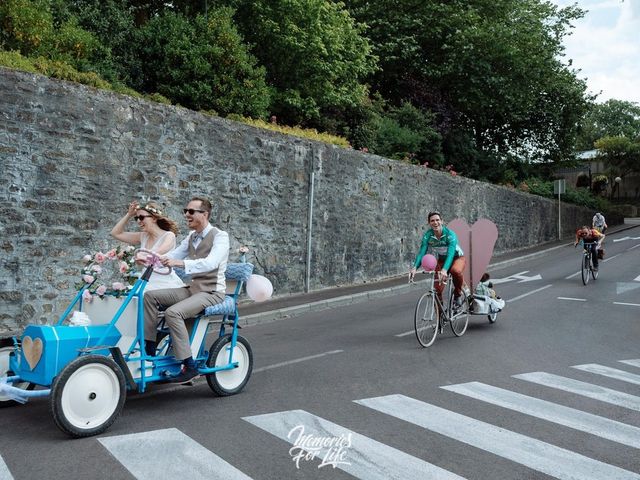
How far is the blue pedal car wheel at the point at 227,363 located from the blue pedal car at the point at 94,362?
0.4 inches

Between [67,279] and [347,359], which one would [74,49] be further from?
[347,359]

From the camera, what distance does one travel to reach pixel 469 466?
4102mm

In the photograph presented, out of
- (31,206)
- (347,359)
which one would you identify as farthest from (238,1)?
(347,359)

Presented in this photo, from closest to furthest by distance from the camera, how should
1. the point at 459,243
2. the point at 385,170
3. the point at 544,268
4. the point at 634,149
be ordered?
the point at 459,243 → the point at 385,170 → the point at 544,268 → the point at 634,149

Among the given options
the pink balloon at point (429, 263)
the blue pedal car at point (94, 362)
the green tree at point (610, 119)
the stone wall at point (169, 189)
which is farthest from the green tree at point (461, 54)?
the green tree at point (610, 119)

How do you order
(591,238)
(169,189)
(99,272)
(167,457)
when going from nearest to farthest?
(167,457), (99,272), (169,189), (591,238)

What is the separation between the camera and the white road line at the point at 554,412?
15.7ft

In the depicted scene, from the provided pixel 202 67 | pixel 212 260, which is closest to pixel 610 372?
pixel 212 260

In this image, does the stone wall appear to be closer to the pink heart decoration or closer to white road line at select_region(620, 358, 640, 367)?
the pink heart decoration

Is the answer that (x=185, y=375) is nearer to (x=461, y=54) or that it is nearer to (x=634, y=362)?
(x=634, y=362)

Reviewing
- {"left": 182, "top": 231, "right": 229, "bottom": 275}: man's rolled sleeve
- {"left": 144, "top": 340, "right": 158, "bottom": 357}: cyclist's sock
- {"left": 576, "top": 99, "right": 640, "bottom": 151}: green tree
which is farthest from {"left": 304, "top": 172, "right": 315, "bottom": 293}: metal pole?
{"left": 576, "top": 99, "right": 640, "bottom": 151}: green tree

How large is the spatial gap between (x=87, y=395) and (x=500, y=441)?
3.09 m

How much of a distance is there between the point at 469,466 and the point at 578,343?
5.24 metres

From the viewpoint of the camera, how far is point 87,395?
4.64 m
